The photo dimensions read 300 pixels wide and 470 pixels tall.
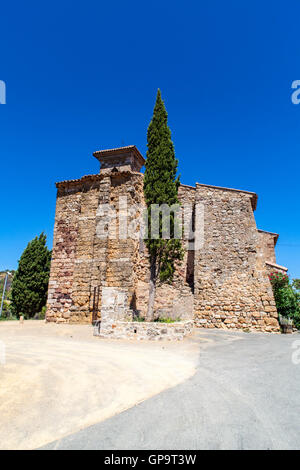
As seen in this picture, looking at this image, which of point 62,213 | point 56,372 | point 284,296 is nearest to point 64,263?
point 62,213

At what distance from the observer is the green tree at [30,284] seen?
19.1 meters

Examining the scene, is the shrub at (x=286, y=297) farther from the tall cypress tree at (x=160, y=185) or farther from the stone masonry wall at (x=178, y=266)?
the tall cypress tree at (x=160, y=185)

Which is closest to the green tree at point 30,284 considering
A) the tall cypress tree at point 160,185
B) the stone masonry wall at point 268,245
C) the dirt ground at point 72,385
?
the tall cypress tree at point 160,185

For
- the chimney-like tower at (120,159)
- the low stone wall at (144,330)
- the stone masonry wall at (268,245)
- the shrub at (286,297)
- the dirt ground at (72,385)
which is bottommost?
the dirt ground at (72,385)

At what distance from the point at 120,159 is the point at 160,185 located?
9118 mm

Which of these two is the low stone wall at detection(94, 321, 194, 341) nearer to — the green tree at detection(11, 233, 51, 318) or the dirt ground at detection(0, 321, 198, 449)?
the dirt ground at detection(0, 321, 198, 449)

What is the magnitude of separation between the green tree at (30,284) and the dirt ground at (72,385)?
44.7ft

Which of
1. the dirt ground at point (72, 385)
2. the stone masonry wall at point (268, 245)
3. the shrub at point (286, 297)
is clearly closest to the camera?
the dirt ground at point (72, 385)

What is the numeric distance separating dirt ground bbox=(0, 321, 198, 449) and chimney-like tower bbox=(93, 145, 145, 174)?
14.7 metres

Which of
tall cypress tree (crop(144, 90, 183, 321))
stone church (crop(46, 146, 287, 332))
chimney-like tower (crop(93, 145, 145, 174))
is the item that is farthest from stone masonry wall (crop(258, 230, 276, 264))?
chimney-like tower (crop(93, 145, 145, 174))

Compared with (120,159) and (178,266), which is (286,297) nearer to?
(178,266)

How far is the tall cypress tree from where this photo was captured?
438 inches

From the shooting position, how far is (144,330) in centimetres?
883
